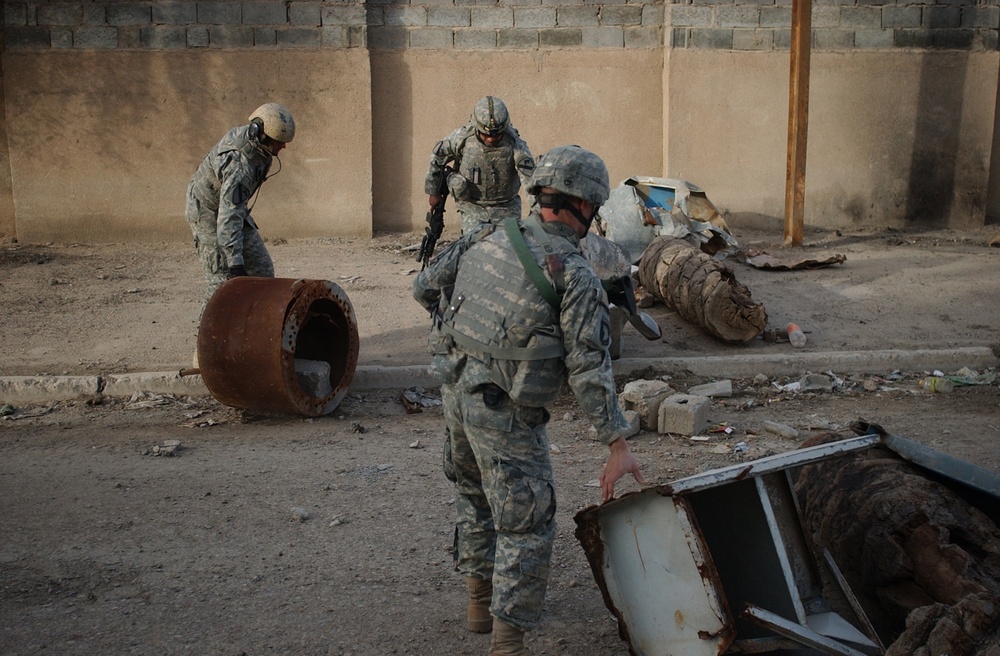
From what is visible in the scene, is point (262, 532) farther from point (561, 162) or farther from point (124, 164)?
point (124, 164)

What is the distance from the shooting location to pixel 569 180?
329 centimetres

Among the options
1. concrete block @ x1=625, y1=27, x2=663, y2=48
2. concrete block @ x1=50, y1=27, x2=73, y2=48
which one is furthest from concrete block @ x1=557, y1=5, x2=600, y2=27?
concrete block @ x1=50, y1=27, x2=73, y2=48

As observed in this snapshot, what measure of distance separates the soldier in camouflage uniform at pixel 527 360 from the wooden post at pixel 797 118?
24.9 feet

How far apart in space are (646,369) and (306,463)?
2.60 m

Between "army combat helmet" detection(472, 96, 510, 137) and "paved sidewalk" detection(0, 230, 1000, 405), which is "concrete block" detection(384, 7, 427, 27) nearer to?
"paved sidewalk" detection(0, 230, 1000, 405)

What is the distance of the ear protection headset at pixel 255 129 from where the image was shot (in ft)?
21.0

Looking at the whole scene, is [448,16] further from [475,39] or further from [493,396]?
[493,396]

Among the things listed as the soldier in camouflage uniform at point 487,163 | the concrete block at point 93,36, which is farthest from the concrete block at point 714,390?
the concrete block at point 93,36

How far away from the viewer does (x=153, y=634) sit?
371 cm

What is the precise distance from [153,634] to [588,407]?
5.92ft

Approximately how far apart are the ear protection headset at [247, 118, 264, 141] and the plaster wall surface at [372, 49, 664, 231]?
5.09m

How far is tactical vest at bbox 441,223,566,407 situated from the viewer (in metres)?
3.24

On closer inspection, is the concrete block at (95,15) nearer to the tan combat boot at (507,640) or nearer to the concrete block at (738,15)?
the concrete block at (738,15)

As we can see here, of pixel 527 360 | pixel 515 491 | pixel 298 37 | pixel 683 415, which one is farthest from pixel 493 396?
pixel 298 37
